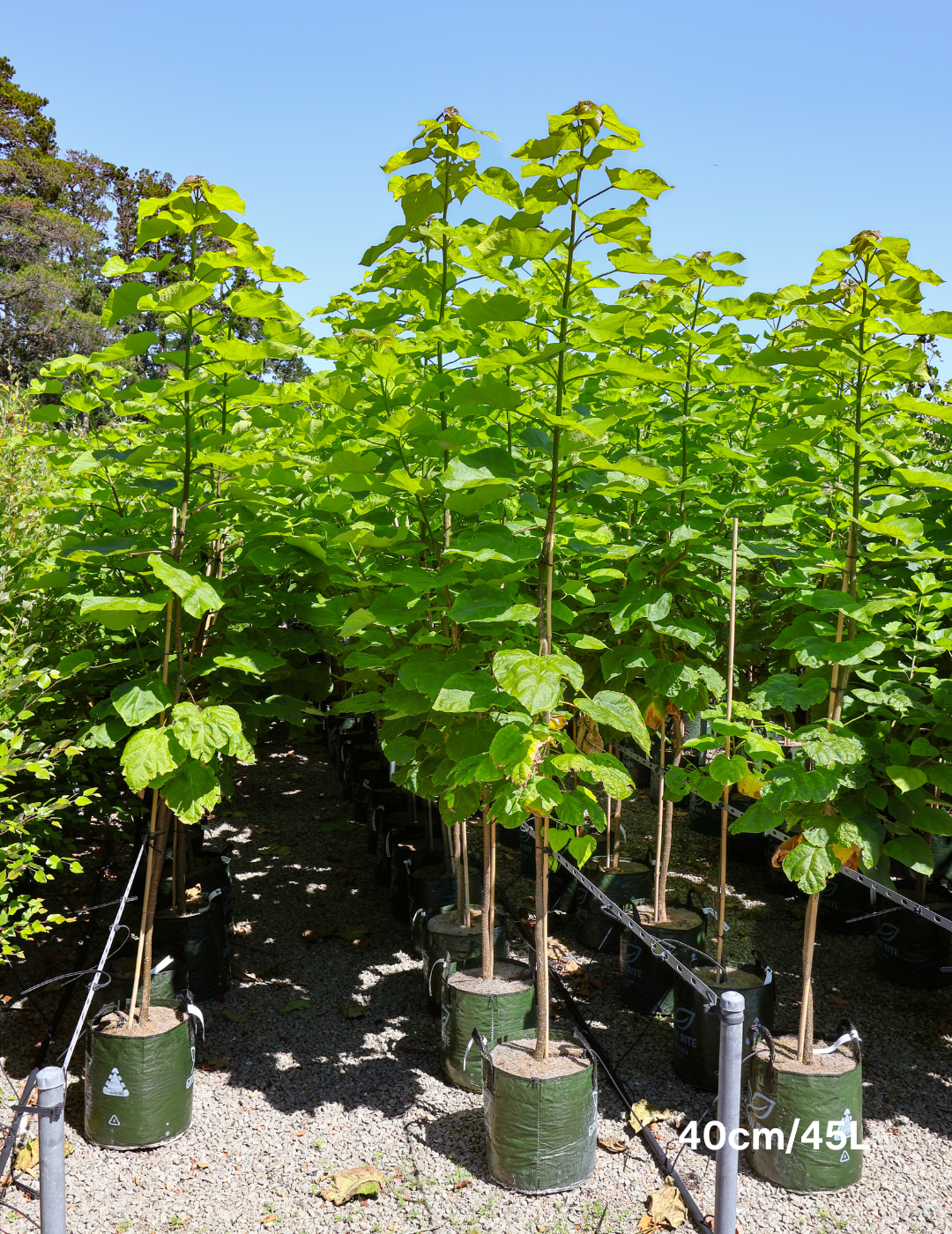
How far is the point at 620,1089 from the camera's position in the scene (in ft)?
11.1

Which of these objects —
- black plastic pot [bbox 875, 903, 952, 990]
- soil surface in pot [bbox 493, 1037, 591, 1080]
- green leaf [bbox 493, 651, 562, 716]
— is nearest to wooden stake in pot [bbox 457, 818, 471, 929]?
soil surface in pot [bbox 493, 1037, 591, 1080]

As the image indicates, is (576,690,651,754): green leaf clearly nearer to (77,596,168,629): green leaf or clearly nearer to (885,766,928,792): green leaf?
(885,766,928,792): green leaf

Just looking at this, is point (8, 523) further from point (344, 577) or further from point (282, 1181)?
point (282, 1181)

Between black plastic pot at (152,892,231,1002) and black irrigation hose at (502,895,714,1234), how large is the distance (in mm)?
1487

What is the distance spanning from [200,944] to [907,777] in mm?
3086

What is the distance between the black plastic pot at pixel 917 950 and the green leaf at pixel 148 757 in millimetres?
3432

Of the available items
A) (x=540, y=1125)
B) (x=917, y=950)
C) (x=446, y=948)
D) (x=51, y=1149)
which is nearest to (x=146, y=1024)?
(x=51, y=1149)

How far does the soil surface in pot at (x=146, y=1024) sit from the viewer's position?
3197 millimetres

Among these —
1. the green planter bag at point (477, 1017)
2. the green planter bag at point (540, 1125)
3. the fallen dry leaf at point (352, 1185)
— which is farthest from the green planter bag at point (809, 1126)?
the fallen dry leaf at point (352, 1185)

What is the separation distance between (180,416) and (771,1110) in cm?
292

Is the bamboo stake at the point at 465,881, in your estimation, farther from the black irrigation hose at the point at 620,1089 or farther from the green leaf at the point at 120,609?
the green leaf at the point at 120,609

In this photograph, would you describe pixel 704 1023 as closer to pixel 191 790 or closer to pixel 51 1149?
pixel 191 790

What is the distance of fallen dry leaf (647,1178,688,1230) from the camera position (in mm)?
2721

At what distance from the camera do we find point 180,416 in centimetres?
277
